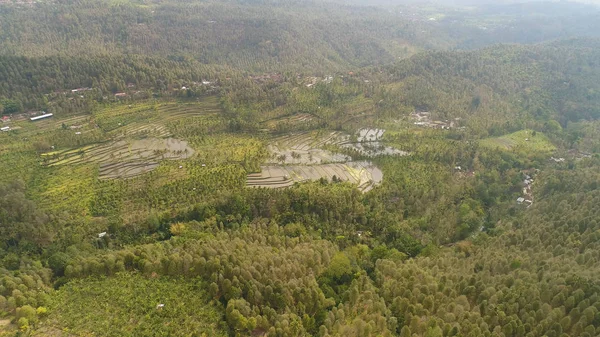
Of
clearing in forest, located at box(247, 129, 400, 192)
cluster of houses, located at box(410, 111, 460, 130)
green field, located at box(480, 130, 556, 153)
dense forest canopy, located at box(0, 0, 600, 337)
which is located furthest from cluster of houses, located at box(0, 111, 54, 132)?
green field, located at box(480, 130, 556, 153)

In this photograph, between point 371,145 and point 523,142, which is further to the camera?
point 523,142

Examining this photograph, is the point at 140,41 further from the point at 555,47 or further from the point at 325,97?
the point at 555,47

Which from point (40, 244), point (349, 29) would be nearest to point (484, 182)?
point (40, 244)

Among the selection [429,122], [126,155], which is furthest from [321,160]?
[126,155]

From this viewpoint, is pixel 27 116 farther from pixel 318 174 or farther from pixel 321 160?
pixel 318 174

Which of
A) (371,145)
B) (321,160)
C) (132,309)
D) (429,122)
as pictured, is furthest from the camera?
(429,122)

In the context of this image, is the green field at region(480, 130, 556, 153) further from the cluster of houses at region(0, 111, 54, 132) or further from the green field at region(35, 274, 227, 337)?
the cluster of houses at region(0, 111, 54, 132)
